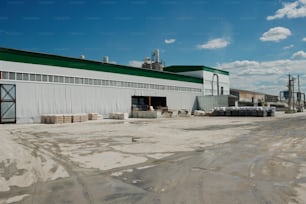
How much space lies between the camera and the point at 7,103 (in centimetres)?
2481

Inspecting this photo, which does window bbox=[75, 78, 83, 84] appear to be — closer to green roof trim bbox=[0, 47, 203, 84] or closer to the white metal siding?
the white metal siding

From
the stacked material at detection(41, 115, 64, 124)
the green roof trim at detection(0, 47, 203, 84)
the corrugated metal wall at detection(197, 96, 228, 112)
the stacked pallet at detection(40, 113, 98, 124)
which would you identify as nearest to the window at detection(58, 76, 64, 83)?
the green roof trim at detection(0, 47, 203, 84)

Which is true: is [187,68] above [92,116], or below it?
above

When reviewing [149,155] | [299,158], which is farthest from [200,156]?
[299,158]

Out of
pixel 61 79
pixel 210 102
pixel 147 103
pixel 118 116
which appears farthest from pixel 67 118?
pixel 210 102

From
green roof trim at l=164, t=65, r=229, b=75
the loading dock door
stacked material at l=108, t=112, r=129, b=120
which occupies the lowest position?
stacked material at l=108, t=112, r=129, b=120

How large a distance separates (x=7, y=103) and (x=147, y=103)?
22.2 meters

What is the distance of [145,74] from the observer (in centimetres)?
4078

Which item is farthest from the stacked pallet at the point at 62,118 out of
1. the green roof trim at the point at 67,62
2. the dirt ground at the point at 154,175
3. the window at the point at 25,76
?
the dirt ground at the point at 154,175

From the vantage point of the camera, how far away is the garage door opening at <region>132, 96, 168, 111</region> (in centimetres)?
4031

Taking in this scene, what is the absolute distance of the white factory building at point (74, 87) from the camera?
2512cm

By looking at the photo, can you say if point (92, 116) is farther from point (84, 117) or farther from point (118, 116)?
point (118, 116)

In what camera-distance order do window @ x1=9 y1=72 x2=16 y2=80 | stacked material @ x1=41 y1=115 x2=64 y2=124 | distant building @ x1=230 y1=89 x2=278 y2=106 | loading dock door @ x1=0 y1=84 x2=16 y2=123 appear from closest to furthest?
loading dock door @ x1=0 y1=84 x2=16 y2=123 → window @ x1=9 y1=72 x2=16 y2=80 → stacked material @ x1=41 y1=115 x2=64 y2=124 → distant building @ x1=230 y1=89 x2=278 y2=106

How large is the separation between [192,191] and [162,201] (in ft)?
2.68
